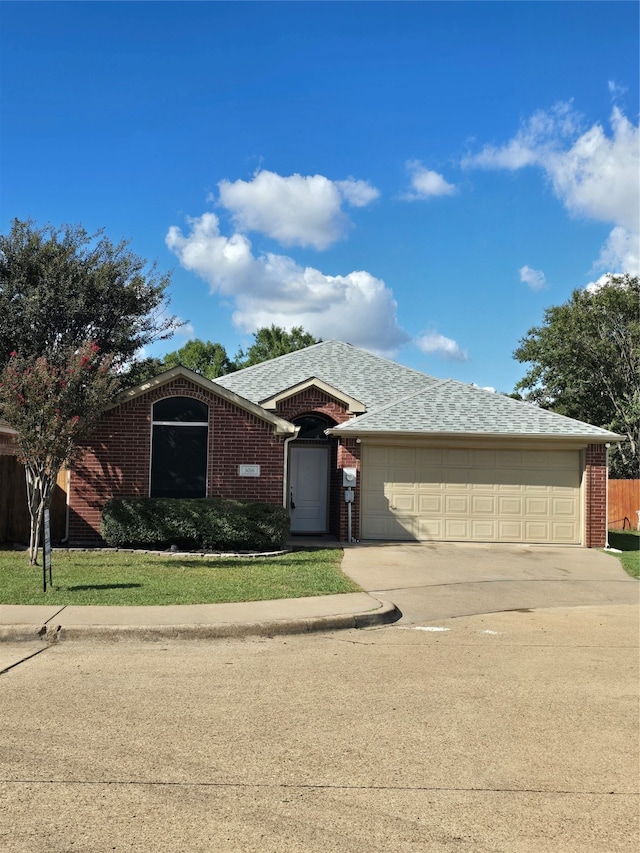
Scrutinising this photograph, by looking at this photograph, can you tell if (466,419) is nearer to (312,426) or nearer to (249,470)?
(312,426)

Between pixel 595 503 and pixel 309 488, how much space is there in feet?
23.3

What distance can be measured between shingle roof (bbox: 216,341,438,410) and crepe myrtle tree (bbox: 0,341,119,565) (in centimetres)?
725

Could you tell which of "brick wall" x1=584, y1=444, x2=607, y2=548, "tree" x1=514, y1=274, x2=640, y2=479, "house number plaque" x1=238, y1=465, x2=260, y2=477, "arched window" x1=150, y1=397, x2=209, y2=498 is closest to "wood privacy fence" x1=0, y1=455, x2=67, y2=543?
"arched window" x1=150, y1=397, x2=209, y2=498

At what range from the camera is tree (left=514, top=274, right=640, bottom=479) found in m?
34.5

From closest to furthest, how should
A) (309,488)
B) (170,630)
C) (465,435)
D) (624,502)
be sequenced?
(170,630) < (465,435) < (309,488) < (624,502)

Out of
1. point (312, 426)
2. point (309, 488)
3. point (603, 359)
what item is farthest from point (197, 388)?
point (603, 359)

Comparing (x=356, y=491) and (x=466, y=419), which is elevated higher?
(x=466, y=419)

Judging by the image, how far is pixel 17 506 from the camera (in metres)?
15.8

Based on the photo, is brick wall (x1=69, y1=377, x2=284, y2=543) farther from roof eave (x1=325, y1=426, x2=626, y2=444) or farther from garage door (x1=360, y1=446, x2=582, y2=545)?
garage door (x1=360, y1=446, x2=582, y2=545)

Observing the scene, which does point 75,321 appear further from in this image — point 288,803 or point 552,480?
point 288,803

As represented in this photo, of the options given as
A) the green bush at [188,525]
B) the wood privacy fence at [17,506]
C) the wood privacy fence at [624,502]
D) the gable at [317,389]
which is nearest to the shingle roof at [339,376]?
the gable at [317,389]

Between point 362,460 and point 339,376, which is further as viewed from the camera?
point 339,376

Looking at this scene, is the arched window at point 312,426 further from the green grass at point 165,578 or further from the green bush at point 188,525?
the green grass at point 165,578

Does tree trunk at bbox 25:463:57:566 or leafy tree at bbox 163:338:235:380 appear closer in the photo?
tree trunk at bbox 25:463:57:566
